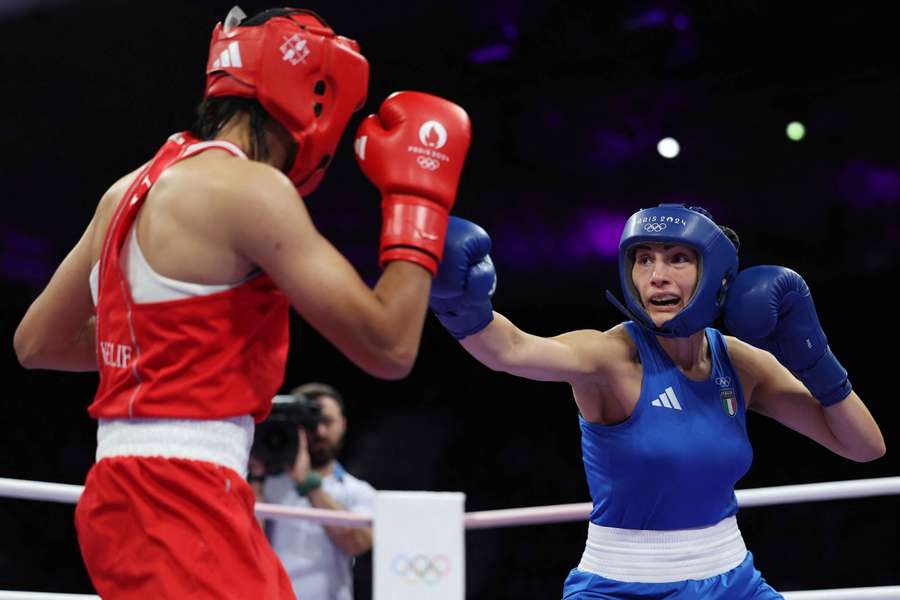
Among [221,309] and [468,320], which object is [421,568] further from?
[221,309]

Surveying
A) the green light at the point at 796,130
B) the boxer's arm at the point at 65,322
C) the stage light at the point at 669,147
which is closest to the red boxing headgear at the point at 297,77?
the boxer's arm at the point at 65,322

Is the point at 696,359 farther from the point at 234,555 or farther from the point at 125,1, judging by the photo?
the point at 125,1

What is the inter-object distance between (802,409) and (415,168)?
4.25 feet

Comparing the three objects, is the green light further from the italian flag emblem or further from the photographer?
the italian flag emblem

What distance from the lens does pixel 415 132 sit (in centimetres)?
150

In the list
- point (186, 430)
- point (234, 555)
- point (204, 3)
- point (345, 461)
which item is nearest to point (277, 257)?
point (186, 430)

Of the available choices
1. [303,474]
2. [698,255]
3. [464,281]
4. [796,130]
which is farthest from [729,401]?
[796,130]

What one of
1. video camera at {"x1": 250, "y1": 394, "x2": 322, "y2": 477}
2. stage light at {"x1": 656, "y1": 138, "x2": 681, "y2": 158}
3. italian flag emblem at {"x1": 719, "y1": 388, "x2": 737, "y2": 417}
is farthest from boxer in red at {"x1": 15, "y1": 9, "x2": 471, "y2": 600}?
stage light at {"x1": 656, "y1": 138, "x2": 681, "y2": 158}

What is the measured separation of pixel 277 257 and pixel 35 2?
4.59 metres

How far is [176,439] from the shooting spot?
4.33 ft

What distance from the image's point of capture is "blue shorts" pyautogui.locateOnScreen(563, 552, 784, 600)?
2.03 m

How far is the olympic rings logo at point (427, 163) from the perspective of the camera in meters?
1.48

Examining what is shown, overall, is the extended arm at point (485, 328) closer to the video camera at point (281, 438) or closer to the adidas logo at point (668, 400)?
the adidas logo at point (668, 400)

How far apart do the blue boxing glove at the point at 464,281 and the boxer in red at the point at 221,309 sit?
31 cm
